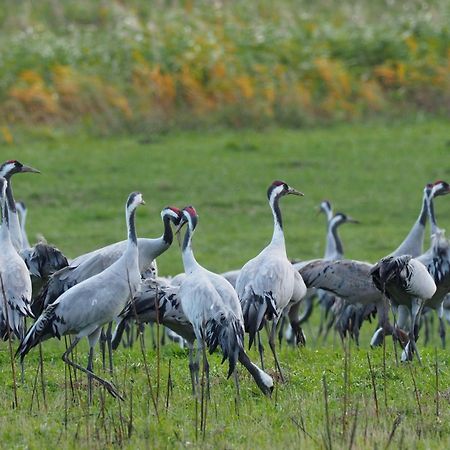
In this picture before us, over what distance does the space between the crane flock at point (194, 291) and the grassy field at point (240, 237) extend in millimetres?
256

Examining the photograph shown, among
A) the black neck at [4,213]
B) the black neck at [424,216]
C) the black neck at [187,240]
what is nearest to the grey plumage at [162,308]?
the black neck at [187,240]

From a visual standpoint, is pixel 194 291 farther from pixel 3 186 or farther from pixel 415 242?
pixel 415 242

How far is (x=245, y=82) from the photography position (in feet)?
65.8

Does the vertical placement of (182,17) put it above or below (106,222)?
above

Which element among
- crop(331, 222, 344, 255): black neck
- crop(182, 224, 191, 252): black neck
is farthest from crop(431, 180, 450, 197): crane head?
crop(182, 224, 191, 252): black neck

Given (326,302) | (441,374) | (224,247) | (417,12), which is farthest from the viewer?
(417,12)

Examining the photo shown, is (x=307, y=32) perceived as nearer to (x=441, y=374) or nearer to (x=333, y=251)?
(x=333, y=251)

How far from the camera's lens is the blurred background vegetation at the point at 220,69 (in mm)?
20062

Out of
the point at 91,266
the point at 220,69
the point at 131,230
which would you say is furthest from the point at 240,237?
the point at 131,230

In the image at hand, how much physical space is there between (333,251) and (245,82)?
26.2ft

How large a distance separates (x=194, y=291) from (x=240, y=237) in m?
7.59

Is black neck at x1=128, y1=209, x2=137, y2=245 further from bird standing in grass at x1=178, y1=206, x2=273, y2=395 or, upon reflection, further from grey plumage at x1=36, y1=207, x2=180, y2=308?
grey plumage at x1=36, y1=207, x2=180, y2=308

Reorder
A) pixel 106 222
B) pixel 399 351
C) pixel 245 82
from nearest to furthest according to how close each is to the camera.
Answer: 1. pixel 399 351
2. pixel 106 222
3. pixel 245 82

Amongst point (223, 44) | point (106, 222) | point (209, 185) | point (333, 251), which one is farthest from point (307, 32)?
point (333, 251)
